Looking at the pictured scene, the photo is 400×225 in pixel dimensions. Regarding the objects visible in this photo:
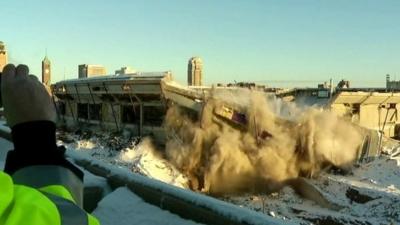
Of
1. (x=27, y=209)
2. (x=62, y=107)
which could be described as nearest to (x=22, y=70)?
(x=27, y=209)

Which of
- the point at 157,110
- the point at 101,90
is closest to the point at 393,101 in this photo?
the point at 157,110

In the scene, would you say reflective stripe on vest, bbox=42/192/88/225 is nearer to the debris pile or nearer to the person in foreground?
the person in foreground

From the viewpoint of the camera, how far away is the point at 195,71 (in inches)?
1415

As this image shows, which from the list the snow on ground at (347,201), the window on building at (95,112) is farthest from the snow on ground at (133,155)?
the snow on ground at (347,201)

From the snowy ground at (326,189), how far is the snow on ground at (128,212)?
461cm

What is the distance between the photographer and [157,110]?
17969 mm

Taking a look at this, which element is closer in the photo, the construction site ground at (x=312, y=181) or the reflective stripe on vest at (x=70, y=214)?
the reflective stripe on vest at (x=70, y=214)

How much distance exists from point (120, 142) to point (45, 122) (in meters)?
16.7

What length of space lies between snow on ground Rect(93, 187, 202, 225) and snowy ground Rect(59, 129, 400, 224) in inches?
182

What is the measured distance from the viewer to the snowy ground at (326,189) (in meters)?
11.6

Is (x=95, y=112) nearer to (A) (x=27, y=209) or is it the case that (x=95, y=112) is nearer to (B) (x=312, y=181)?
(B) (x=312, y=181)

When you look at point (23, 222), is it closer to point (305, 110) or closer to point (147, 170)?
point (147, 170)

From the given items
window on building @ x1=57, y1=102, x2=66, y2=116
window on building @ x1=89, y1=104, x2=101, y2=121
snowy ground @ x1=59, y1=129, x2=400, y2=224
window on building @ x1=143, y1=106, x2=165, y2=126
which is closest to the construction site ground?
snowy ground @ x1=59, y1=129, x2=400, y2=224

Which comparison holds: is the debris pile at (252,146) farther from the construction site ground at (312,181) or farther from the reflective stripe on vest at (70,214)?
the reflective stripe on vest at (70,214)
